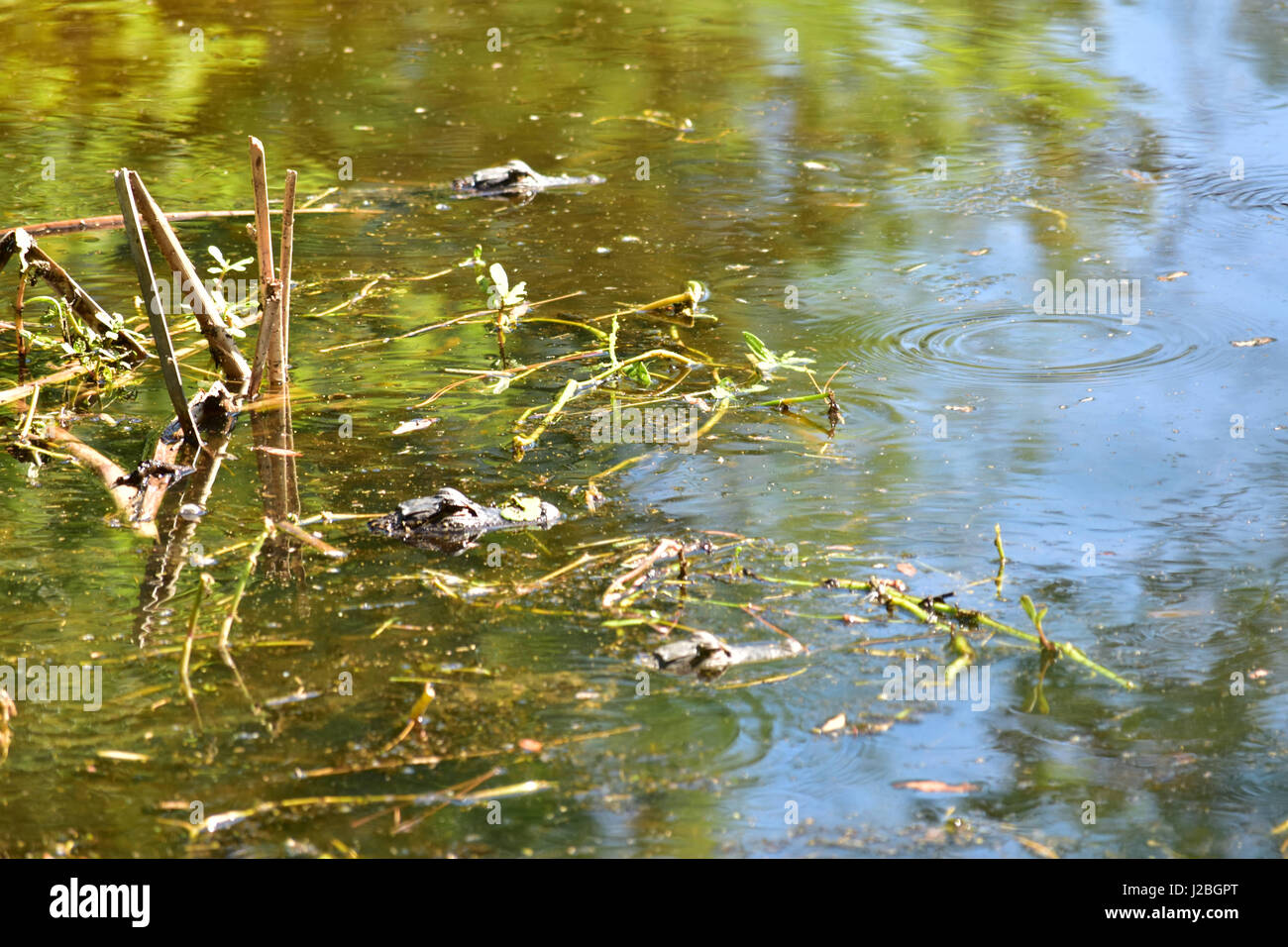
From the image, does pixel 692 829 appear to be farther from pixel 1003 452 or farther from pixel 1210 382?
pixel 1210 382

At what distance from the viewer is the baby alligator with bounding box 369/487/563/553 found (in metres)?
3.37

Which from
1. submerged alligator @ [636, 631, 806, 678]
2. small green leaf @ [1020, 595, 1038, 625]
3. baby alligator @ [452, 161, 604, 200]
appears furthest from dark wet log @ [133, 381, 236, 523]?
baby alligator @ [452, 161, 604, 200]

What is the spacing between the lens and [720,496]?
142 inches

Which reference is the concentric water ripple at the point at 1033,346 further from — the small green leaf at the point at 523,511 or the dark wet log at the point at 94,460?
the dark wet log at the point at 94,460

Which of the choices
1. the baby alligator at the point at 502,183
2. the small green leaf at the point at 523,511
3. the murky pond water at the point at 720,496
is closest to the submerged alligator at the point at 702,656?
the murky pond water at the point at 720,496

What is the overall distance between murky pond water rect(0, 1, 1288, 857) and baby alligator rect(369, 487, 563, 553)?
0.20 ft

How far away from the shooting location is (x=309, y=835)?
2367mm

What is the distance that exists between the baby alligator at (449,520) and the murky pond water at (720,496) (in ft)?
0.20

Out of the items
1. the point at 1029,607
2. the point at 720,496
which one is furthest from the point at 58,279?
the point at 1029,607

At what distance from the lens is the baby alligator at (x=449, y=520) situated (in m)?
3.37

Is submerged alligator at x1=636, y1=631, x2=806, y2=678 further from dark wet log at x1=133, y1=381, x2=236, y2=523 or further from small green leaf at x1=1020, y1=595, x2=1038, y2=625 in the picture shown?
dark wet log at x1=133, y1=381, x2=236, y2=523

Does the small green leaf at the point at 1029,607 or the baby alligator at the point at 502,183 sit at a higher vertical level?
the small green leaf at the point at 1029,607

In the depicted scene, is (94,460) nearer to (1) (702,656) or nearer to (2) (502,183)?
(1) (702,656)

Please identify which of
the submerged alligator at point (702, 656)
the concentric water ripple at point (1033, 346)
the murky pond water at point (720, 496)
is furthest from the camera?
the concentric water ripple at point (1033, 346)
